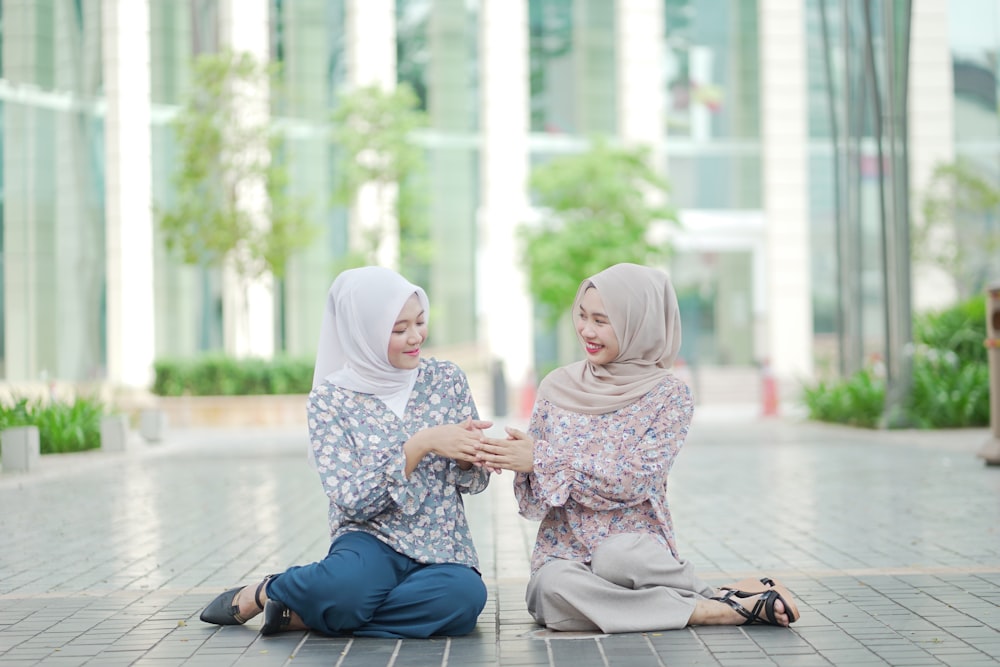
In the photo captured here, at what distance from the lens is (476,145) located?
35844 mm

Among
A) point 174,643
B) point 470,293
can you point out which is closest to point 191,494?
point 174,643

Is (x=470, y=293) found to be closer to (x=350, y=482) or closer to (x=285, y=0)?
(x=285, y=0)

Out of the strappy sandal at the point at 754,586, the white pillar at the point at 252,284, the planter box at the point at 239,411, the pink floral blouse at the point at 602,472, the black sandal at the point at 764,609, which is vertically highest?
the white pillar at the point at 252,284

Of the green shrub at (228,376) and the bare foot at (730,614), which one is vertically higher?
the green shrub at (228,376)

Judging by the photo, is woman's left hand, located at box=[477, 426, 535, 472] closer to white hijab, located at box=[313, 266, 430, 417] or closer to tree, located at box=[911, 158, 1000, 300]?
white hijab, located at box=[313, 266, 430, 417]

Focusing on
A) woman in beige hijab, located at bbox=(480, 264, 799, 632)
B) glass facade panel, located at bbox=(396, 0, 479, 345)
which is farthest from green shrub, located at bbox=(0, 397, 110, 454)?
glass facade panel, located at bbox=(396, 0, 479, 345)

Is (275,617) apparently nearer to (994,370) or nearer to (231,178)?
(994,370)

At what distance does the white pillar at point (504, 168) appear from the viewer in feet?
110

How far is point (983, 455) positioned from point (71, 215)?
71.6 feet

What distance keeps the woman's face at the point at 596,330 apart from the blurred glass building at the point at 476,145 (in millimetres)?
23018

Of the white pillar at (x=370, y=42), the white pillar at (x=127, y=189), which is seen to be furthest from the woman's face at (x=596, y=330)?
the white pillar at (x=370, y=42)

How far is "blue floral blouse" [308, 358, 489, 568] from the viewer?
16.4ft

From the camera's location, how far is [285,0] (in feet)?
111

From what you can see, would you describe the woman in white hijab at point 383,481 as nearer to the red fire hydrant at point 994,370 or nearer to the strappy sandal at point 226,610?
the strappy sandal at point 226,610
